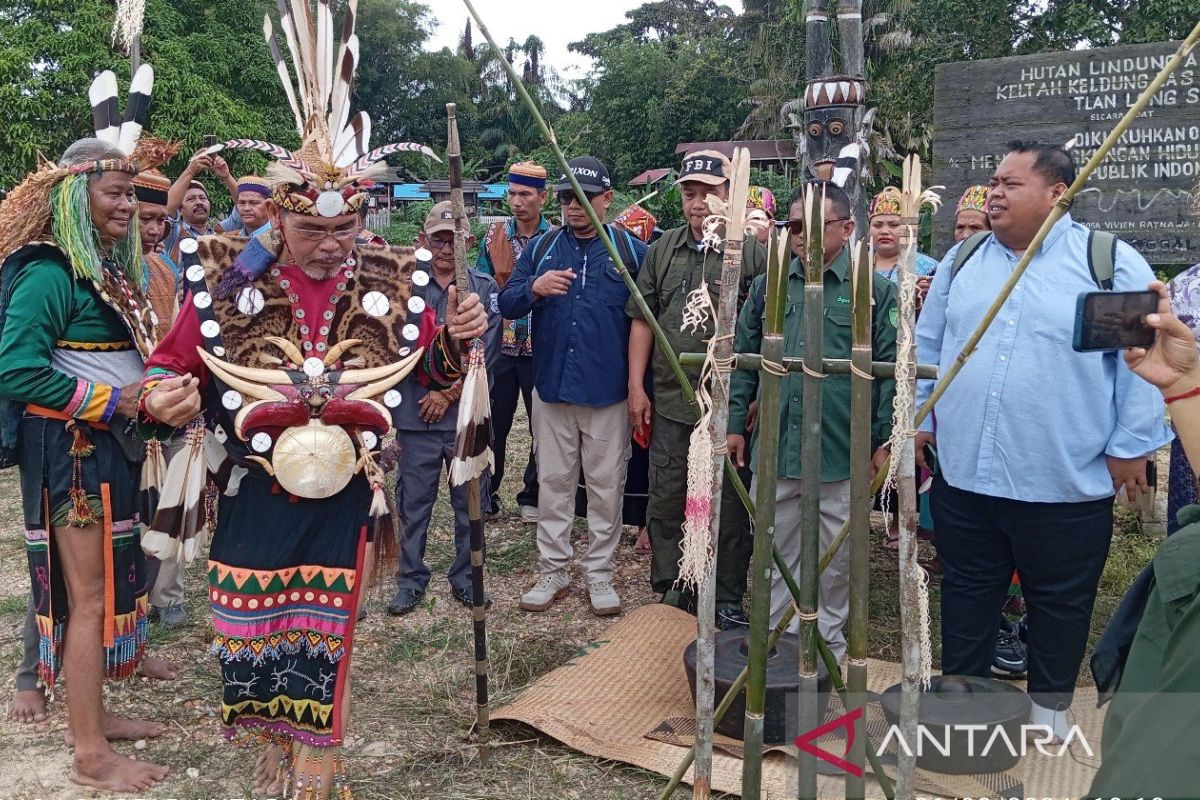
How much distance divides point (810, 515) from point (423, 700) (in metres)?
2.34

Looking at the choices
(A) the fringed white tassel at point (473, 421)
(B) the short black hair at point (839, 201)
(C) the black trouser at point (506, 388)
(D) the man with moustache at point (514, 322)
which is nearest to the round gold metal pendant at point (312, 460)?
(A) the fringed white tassel at point (473, 421)

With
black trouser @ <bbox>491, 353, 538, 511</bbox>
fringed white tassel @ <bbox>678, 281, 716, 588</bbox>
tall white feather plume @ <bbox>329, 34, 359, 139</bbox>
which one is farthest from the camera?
black trouser @ <bbox>491, 353, 538, 511</bbox>

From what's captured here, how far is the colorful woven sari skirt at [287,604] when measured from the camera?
2834mm

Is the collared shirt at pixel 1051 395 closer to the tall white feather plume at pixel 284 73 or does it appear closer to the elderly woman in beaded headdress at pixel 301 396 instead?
the elderly woman in beaded headdress at pixel 301 396

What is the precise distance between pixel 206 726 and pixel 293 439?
1605 mm

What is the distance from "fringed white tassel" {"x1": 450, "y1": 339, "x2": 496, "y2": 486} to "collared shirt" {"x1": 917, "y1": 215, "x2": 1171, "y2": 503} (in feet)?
5.31

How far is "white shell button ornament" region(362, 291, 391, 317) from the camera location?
2.96 metres

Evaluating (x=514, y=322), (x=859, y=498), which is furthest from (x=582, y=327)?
(x=859, y=498)

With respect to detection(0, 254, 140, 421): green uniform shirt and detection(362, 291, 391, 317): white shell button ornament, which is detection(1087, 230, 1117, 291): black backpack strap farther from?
detection(0, 254, 140, 421): green uniform shirt

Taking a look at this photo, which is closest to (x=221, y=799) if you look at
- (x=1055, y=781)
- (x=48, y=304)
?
(x=48, y=304)

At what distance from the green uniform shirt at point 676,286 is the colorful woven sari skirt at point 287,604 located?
6.44 ft

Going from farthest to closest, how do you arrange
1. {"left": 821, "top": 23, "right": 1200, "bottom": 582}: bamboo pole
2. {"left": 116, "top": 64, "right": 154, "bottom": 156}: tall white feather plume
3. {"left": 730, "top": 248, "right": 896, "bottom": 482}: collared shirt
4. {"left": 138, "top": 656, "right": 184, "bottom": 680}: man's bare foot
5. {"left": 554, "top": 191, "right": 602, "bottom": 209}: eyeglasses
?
{"left": 554, "top": 191, "right": 602, "bottom": 209}: eyeglasses
{"left": 138, "top": 656, "right": 184, "bottom": 680}: man's bare foot
{"left": 730, "top": 248, "right": 896, "bottom": 482}: collared shirt
{"left": 116, "top": 64, "right": 154, "bottom": 156}: tall white feather plume
{"left": 821, "top": 23, "right": 1200, "bottom": 582}: bamboo pole

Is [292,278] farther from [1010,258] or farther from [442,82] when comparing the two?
[442,82]

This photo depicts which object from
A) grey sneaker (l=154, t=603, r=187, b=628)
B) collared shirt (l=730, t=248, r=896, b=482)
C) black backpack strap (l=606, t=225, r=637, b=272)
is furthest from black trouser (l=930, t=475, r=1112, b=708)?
grey sneaker (l=154, t=603, r=187, b=628)
